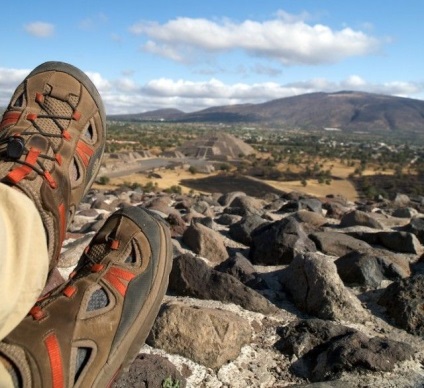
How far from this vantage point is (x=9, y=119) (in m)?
2.60

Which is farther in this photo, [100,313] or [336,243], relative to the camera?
[336,243]

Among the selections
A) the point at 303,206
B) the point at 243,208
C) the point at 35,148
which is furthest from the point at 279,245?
the point at 303,206

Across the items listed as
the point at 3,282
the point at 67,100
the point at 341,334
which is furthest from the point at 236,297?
the point at 3,282

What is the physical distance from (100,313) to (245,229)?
299 cm

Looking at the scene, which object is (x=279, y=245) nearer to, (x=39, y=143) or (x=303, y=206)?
(x=39, y=143)

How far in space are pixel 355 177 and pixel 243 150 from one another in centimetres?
1937

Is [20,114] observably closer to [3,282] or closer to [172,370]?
[3,282]

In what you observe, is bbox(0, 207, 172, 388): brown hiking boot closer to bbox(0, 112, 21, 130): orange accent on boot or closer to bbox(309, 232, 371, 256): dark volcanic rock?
bbox(0, 112, 21, 130): orange accent on boot

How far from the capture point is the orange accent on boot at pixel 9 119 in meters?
2.55

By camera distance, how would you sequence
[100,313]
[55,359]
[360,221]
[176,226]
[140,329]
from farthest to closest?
[360,221] → [176,226] → [140,329] → [100,313] → [55,359]

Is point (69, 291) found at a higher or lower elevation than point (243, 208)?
higher

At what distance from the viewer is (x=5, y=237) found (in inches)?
59.3

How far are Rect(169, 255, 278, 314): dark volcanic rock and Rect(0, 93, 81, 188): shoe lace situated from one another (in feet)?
4.07

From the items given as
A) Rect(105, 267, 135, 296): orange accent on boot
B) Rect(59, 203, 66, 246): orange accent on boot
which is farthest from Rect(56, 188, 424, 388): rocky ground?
Rect(59, 203, 66, 246): orange accent on boot
